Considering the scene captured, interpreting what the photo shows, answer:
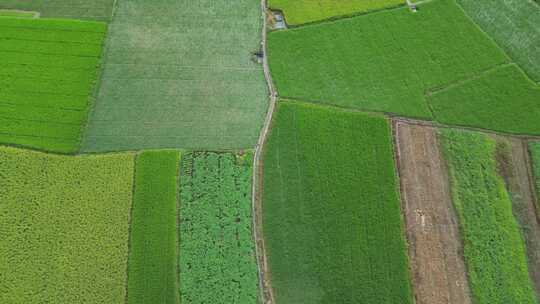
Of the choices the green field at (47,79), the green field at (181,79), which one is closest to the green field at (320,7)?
the green field at (181,79)

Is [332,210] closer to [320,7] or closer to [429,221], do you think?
[429,221]

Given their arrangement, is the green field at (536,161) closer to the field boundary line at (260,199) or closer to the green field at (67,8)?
the field boundary line at (260,199)

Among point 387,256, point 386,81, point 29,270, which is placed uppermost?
point 386,81

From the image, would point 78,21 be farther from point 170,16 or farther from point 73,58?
point 170,16

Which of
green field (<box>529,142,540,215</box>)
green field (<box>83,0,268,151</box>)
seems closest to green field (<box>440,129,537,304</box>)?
green field (<box>529,142,540,215</box>)

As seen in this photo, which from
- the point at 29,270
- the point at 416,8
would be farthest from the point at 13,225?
the point at 416,8

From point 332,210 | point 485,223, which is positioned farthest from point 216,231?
point 485,223
